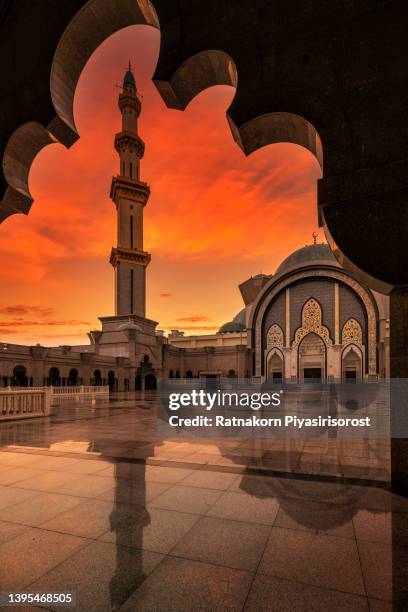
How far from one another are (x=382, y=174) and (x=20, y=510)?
4.60m

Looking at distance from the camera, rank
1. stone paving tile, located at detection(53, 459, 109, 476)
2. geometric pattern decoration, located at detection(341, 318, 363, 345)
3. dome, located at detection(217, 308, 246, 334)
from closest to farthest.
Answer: stone paving tile, located at detection(53, 459, 109, 476) < geometric pattern decoration, located at detection(341, 318, 363, 345) < dome, located at detection(217, 308, 246, 334)

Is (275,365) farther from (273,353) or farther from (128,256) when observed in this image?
(128,256)

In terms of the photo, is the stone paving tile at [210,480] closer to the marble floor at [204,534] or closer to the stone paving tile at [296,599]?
the marble floor at [204,534]

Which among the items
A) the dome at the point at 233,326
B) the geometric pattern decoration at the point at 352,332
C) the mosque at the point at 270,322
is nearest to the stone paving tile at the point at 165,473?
the mosque at the point at 270,322

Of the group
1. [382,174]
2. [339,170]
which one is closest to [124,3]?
[339,170]

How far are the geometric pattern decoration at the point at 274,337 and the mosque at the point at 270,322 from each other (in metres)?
0.13

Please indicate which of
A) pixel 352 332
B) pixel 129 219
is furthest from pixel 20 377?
pixel 352 332

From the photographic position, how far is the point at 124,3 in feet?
13.7

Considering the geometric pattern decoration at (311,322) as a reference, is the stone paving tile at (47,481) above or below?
below

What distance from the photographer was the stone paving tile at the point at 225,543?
2.58m

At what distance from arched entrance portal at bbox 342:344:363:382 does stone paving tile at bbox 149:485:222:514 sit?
146 feet

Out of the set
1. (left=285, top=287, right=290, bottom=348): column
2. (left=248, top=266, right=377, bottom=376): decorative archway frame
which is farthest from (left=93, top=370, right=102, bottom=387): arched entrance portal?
(left=285, top=287, right=290, bottom=348): column

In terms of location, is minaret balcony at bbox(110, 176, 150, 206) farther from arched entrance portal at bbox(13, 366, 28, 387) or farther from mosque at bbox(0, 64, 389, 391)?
arched entrance portal at bbox(13, 366, 28, 387)

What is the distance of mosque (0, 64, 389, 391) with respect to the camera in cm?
4412
